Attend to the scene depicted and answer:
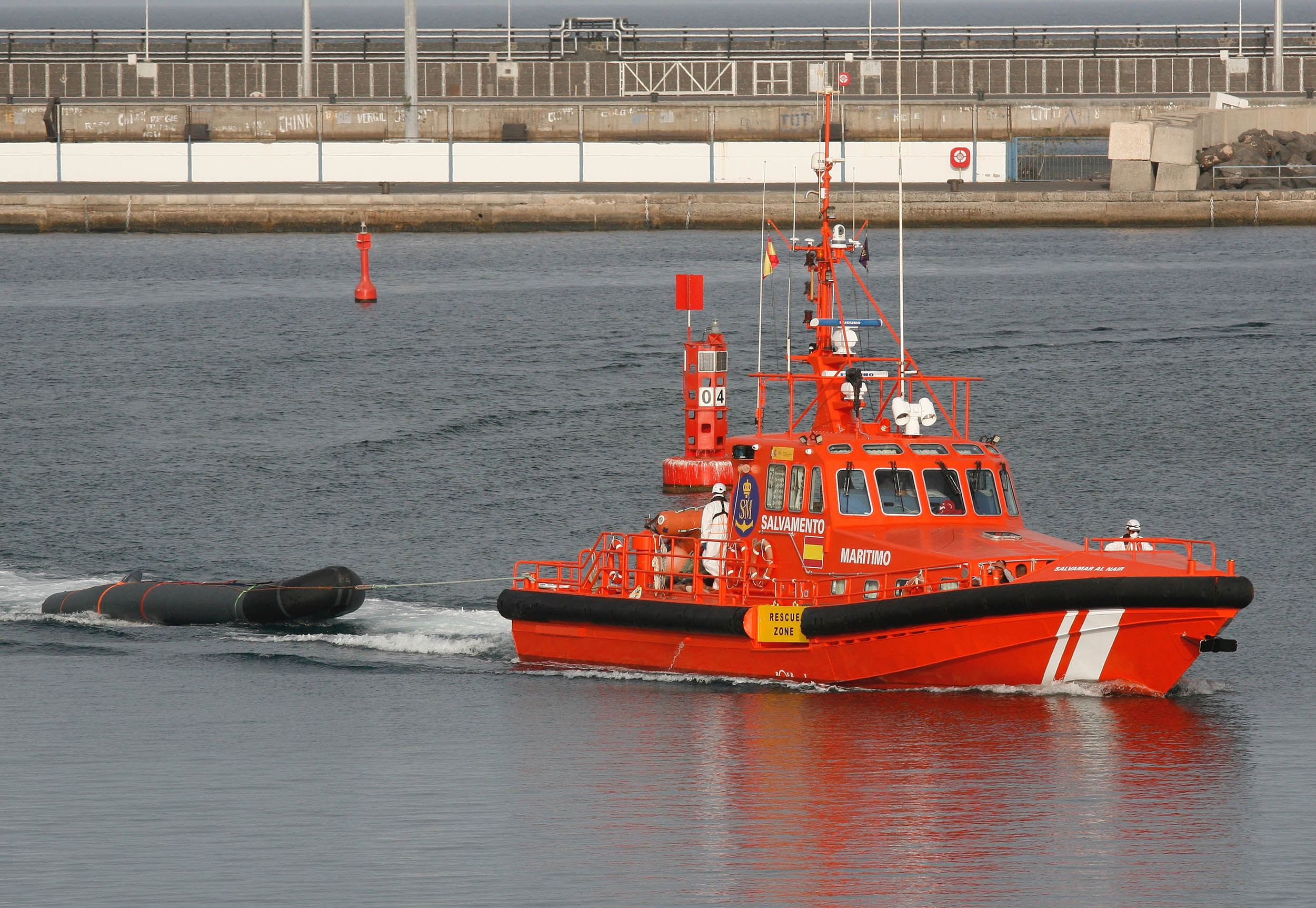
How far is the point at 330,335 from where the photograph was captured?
3584 cm

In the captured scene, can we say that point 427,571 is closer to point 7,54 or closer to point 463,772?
point 463,772

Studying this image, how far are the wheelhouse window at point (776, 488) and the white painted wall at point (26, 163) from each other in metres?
42.3

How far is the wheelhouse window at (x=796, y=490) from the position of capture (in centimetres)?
1572

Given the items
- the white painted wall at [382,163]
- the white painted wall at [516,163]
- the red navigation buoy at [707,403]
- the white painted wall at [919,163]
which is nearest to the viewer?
the red navigation buoy at [707,403]

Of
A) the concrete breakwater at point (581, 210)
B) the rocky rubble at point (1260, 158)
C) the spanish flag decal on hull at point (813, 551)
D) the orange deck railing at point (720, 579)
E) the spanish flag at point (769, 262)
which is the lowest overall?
the orange deck railing at point (720, 579)

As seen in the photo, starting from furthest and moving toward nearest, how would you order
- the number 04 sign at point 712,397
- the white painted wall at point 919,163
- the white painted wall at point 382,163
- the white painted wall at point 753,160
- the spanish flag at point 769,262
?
1. the white painted wall at point 382,163
2. the white painted wall at point 753,160
3. the white painted wall at point 919,163
4. the number 04 sign at point 712,397
5. the spanish flag at point 769,262

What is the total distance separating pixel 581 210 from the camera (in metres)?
50.0

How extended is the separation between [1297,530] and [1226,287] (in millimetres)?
20221

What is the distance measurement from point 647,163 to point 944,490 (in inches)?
1497

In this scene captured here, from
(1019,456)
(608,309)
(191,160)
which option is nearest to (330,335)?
(608,309)

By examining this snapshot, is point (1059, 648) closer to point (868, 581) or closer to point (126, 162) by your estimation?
point (868, 581)

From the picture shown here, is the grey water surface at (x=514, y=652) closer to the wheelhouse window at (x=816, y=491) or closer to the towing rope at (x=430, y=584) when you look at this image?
the towing rope at (x=430, y=584)

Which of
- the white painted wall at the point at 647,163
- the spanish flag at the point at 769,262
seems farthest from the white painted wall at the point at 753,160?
the spanish flag at the point at 769,262

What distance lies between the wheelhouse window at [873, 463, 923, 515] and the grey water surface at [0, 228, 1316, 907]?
1.68m
